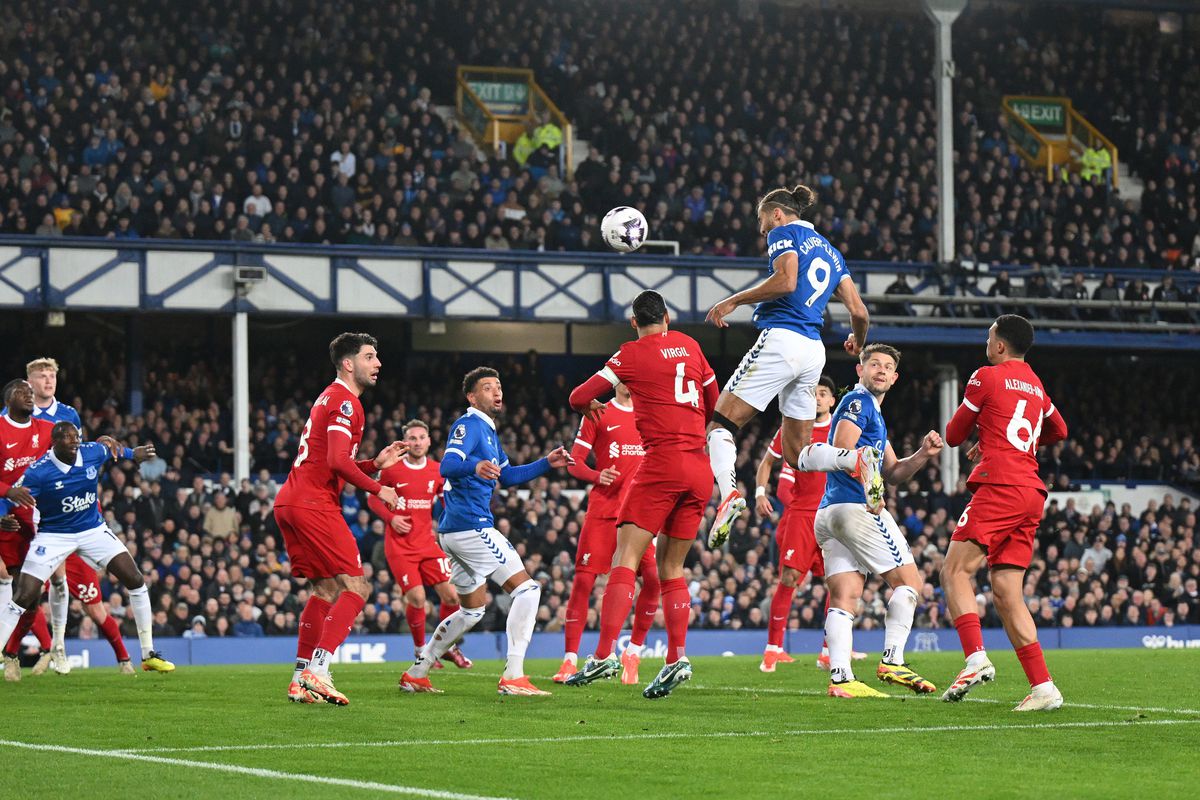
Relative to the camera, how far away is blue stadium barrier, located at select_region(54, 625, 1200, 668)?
23.8m

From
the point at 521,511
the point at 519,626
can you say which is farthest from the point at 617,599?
the point at 521,511

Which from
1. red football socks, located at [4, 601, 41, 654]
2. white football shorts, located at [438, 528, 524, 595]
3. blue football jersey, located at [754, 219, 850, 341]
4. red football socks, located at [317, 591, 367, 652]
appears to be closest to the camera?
red football socks, located at [317, 591, 367, 652]

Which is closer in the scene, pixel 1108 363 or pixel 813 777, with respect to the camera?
pixel 813 777

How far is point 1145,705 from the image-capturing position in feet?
38.7

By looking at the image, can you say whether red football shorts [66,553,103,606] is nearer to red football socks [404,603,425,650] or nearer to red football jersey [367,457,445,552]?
red football jersey [367,457,445,552]

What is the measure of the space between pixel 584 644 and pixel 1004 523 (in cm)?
1507

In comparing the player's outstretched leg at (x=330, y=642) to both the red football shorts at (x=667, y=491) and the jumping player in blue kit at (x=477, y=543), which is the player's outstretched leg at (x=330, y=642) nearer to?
the jumping player in blue kit at (x=477, y=543)

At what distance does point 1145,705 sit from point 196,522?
700 inches

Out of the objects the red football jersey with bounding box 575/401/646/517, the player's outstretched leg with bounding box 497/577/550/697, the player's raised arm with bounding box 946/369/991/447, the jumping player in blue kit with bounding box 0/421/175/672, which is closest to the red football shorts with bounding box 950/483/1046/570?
the player's raised arm with bounding box 946/369/991/447

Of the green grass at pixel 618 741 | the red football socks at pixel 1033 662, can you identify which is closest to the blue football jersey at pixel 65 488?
the green grass at pixel 618 741

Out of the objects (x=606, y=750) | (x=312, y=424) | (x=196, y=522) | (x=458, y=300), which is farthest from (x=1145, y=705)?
(x=458, y=300)

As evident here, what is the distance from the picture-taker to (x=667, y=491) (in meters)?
12.1

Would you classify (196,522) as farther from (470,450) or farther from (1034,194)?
(1034,194)

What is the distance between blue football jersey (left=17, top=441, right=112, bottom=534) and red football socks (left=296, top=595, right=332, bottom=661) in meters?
4.28
